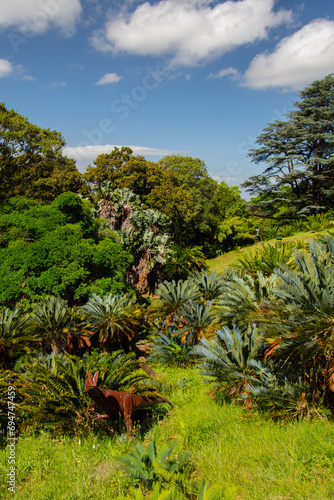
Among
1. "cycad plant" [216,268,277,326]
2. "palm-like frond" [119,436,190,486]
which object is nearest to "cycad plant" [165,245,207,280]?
"cycad plant" [216,268,277,326]

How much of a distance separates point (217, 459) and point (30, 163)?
21.1m

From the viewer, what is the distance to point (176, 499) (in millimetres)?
2576

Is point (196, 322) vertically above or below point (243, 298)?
below

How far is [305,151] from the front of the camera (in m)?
25.2

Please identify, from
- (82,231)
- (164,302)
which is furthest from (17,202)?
(164,302)

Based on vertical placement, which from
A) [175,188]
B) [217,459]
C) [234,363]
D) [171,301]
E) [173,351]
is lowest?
[173,351]

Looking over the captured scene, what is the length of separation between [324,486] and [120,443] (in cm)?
254

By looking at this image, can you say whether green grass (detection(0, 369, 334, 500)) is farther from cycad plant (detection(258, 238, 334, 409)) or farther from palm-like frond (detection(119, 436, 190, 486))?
cycad plant (detection(258, 238, 334, 409))

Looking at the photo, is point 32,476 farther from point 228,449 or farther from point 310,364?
point 310,364

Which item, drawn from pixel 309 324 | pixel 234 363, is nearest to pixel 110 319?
pixel 234 363

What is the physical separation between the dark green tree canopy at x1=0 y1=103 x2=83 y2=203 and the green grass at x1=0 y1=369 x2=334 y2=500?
58.9ft

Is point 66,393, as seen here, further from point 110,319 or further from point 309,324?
point 110,319

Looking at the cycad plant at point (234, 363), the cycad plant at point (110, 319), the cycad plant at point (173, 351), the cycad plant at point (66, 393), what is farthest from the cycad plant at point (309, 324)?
the cycad plant at point (110, 319)

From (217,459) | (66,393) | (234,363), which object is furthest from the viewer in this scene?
(234,363)
